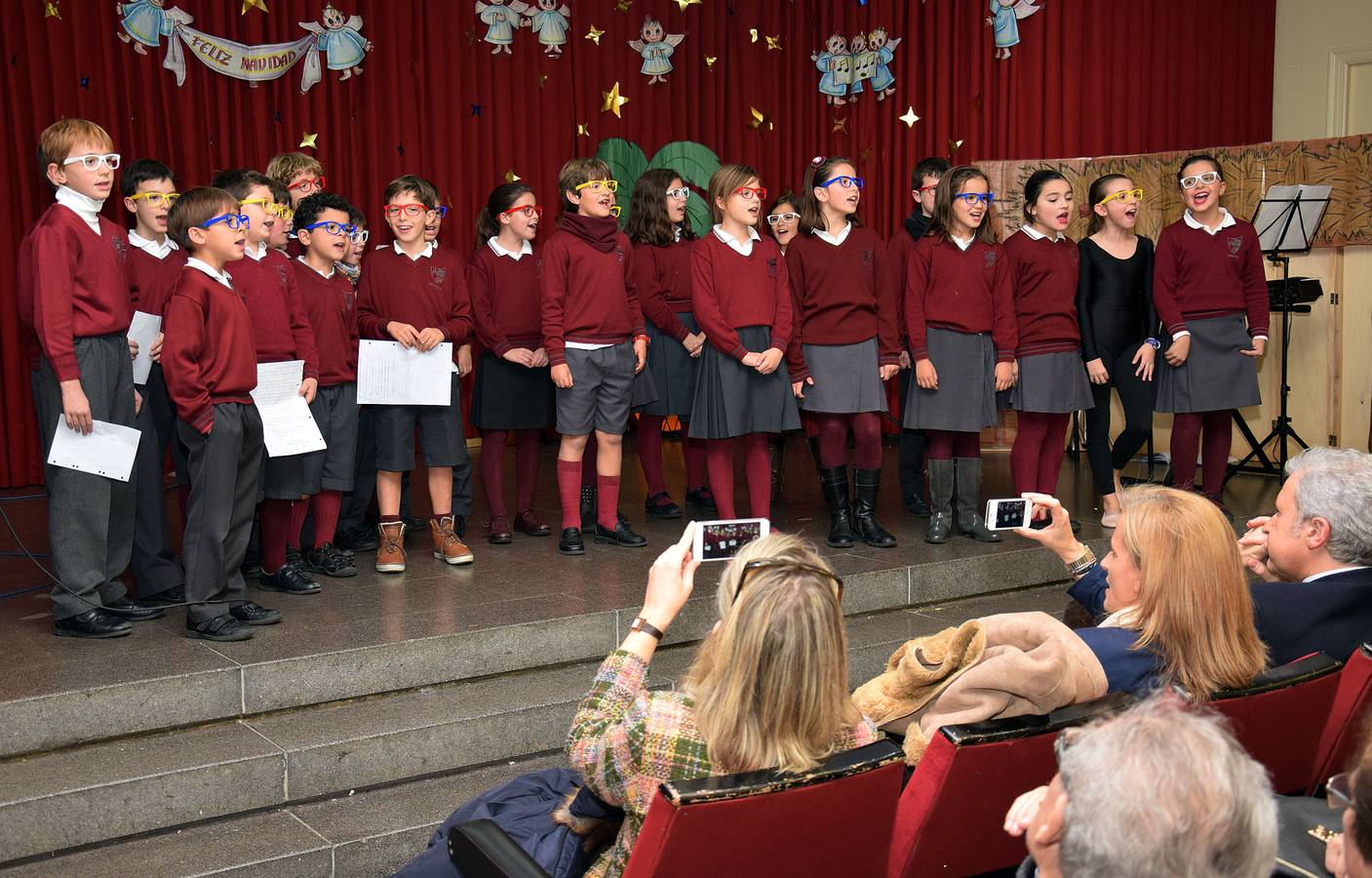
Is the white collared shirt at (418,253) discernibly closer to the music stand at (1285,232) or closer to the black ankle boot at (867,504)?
the black ankle boot at (867,504)

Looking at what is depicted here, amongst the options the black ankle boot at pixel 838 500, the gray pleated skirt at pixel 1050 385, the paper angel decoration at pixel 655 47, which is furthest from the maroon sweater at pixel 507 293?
the paper angel decoration at pixel 655 47

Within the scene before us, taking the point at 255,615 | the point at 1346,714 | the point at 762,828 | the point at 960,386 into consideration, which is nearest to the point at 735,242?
the point at 960,386

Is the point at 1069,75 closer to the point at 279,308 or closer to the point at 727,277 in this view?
the point at 727,277

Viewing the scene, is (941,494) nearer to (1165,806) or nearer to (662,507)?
(662,507)

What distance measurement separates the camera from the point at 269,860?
2.78 meters

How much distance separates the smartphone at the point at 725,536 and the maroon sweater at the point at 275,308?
2.19 m

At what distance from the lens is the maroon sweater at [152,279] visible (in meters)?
4.28

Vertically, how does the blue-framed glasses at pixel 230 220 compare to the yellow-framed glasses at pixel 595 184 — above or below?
below

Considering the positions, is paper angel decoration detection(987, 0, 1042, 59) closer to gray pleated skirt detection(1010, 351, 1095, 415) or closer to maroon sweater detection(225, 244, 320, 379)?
gray pleated skirt detection(1010, 351, 1095, 415)

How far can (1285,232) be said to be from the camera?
21.3 feet

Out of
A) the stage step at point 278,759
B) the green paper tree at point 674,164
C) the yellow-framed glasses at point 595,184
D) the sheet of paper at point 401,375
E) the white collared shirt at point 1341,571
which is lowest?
the stage step at point 278,759

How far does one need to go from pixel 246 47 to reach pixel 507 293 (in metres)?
2.97

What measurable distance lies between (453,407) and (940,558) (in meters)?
1.91

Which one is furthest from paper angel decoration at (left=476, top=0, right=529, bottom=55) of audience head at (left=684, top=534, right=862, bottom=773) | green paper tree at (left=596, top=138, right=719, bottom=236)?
audience head at (left=684, top=534, right=862, bottom=773)
